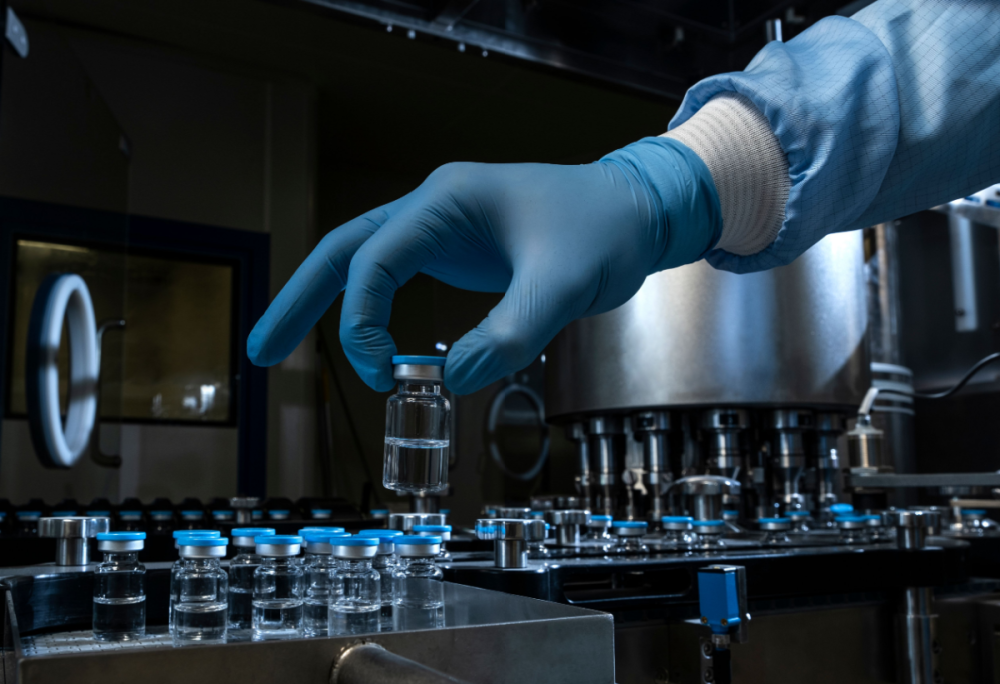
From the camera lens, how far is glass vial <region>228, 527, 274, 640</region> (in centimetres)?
68

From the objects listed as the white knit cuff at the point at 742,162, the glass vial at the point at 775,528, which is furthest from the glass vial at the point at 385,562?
the glass vial at the point at 775,528

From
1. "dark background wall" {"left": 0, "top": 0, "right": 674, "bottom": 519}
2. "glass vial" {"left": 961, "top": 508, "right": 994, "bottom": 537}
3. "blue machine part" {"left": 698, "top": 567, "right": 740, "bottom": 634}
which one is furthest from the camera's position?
"dark background wall" {"left": 0, "top": 0, "right": 674, "bottom": 519}

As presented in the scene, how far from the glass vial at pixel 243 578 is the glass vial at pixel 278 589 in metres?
0.02

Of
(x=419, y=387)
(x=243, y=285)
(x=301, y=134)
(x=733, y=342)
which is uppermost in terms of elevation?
(x=301, y=134)

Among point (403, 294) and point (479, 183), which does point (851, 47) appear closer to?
point (479, 183)

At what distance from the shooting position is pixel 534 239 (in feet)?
2.49

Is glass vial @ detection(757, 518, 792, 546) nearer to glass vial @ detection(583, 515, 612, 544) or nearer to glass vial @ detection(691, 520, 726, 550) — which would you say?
glass vial @ detection(691, 520, 726, 550)

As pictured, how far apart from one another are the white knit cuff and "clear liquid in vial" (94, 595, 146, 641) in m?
0.64

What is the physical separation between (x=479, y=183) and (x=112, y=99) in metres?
2.64

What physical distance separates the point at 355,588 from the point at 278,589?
7 cm

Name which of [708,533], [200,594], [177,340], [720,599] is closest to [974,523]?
[708,533]

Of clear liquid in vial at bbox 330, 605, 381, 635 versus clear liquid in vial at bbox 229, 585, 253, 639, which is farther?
clear liquid in vial at bbox 229, 585, 253, 639

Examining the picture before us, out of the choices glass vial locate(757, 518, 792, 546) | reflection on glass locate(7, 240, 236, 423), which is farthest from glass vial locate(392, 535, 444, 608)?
reflection on glass locate(7, 240, 236, 423)

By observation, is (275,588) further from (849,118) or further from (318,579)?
(849,118)
